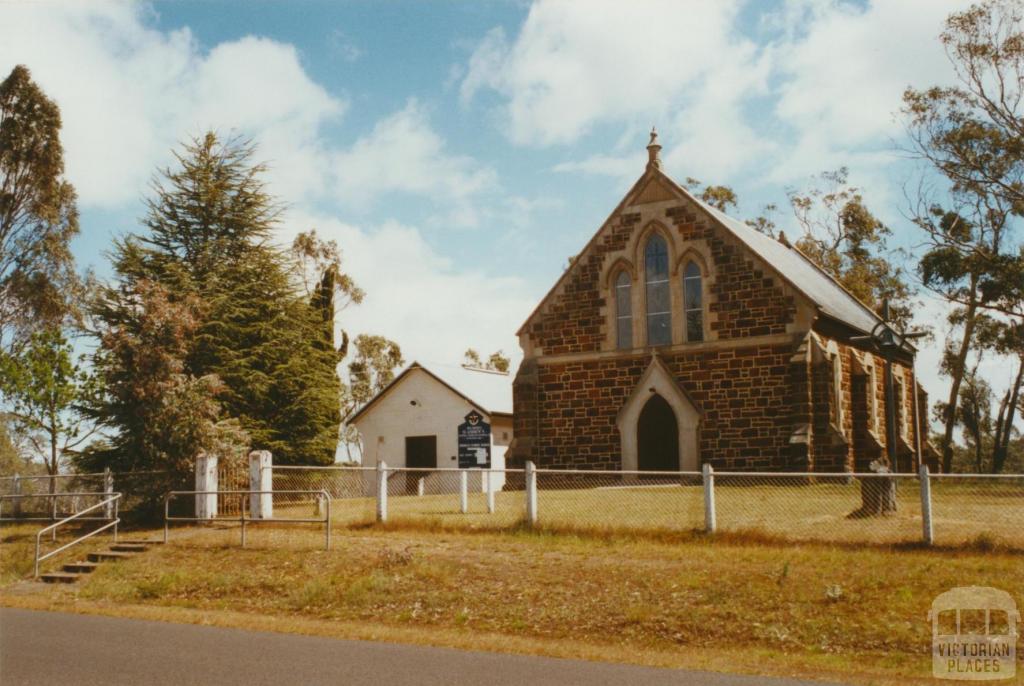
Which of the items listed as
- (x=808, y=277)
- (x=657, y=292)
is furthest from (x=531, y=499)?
(x=808, y=277)

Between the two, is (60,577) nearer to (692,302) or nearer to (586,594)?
(586,594)

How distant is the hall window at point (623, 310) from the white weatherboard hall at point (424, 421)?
421 inches

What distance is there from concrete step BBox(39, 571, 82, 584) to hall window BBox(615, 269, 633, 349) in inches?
590

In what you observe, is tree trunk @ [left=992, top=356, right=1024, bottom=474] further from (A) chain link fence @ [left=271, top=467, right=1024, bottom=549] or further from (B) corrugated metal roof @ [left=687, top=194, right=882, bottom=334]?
(A) chain link fence @ [left=271, top=467, right=1024, bottom=549]

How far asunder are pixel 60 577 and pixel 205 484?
3.94 meters

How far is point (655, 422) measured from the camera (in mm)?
25359

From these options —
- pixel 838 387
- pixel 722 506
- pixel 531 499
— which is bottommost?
pixel 722 506

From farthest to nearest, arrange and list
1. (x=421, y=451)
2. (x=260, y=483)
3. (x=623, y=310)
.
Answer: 1. (x=421, y=451)
2. (x=623, y=310)
3. (x=260, y=483)

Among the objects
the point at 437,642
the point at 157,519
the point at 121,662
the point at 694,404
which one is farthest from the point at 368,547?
the point at 694,404

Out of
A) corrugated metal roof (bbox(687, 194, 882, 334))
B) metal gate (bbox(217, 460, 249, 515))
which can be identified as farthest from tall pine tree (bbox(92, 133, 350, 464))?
corrugated metal roof (bbox(687, 194, 882, 334))

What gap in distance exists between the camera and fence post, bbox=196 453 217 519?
805 inches

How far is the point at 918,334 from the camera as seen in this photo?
18.3 metres

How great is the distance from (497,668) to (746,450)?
50.0 ft

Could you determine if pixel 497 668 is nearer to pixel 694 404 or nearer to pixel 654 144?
pixel 694 404
